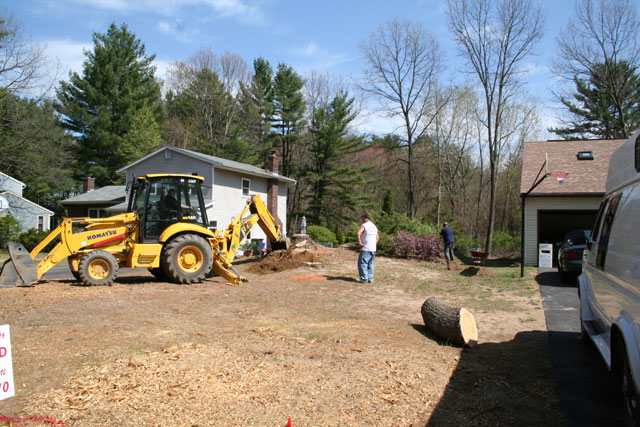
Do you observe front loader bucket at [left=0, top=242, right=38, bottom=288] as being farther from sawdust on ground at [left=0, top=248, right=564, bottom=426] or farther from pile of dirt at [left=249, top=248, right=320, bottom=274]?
pile of dirt at [left=249, top=248, right=320, bottom=274]

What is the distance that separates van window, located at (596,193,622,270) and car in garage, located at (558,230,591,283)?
800cm

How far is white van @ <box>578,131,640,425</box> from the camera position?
3629 mm

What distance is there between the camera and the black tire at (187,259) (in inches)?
454

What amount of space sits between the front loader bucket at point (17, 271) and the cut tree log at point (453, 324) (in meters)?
8.81

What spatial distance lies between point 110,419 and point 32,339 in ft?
10.1

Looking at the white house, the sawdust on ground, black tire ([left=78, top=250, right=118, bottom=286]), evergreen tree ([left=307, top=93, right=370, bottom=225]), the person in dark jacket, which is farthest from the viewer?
evergreen tree ([left=307, top=93, right=370, bottom=225])

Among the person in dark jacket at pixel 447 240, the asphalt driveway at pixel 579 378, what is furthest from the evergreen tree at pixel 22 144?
the asphalt driveway at pixel 579 378

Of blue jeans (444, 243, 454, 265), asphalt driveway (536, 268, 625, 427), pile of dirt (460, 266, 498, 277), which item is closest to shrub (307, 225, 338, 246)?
blue jeans (444, 243, 454, 265)

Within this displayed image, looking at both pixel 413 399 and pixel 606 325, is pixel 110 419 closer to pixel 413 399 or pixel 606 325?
pixel 413 399

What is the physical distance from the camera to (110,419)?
3.88 m

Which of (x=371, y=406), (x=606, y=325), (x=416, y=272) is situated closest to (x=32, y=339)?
(x=371, y=406)

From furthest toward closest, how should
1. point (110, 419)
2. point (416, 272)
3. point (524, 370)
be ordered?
point (416, 272), point (524, 370), point (110, 419)

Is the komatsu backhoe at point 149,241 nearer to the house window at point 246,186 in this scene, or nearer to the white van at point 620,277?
the white van at point 620,277

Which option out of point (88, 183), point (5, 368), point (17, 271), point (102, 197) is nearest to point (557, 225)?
point (17, 271)
